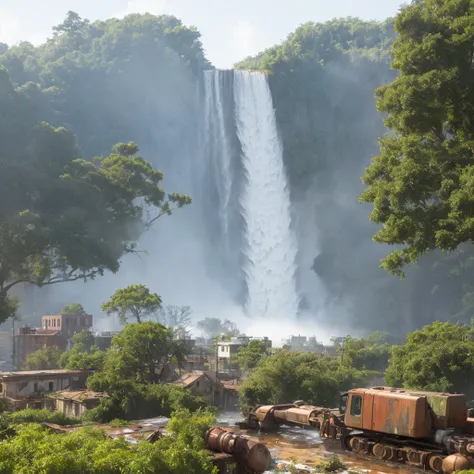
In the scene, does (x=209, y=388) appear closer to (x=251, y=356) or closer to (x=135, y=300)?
(x=251, y=356)

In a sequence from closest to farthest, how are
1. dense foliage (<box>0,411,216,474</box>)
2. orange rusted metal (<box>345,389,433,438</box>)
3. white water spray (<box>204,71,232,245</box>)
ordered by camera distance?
dense foliage (<box>0,411,216,474</box>)
orange rusted metal (<box>345,389,433,438</box>)
white water spray (<box>204,71,232,245</box>)

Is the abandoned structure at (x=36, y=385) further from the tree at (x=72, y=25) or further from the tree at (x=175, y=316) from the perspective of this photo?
the tree at (x=72, y=25)

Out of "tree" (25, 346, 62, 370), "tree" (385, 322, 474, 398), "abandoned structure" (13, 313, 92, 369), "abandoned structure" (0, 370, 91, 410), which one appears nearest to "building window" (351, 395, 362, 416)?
"tree" (385, 322, 474, 398)

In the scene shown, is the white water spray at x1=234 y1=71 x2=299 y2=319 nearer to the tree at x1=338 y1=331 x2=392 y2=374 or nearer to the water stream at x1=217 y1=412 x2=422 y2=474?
the tree at x1=338 y1=331 x2=392 y2=374

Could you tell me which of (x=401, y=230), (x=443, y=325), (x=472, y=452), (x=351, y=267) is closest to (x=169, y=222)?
(x=351, y=267)

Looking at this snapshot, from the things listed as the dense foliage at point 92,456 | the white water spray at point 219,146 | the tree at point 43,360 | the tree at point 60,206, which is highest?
the white water spray at point 219,146

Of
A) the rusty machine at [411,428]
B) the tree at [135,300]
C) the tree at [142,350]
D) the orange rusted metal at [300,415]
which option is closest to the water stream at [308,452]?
the rusty machine at [411,428]
